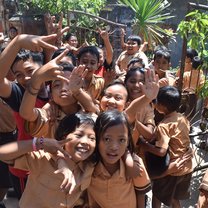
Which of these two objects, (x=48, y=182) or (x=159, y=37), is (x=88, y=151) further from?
(x=159, y=37)

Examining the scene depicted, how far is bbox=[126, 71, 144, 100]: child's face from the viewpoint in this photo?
2.44 metres

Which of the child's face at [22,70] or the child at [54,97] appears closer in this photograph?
the child at [54,97]

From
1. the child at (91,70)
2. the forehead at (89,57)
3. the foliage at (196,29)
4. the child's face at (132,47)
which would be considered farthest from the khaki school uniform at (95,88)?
the child's face at (132,47)

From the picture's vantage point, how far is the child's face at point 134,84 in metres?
2.44

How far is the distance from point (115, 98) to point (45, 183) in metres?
0.81

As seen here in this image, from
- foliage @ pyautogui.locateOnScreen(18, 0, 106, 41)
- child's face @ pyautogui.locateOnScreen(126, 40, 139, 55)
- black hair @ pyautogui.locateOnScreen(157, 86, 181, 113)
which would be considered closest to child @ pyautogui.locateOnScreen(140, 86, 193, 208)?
black hair @ pyautogui.locateOnScreen(157, 86, 181, 113)

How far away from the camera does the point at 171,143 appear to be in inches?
96.6

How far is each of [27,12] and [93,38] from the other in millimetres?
1583

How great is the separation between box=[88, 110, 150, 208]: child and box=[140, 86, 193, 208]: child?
1.65ft

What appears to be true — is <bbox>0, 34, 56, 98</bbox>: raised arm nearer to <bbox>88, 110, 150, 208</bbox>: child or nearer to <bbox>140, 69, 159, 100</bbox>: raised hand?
<bbox>88, 110, 150, 208</bbox>: child

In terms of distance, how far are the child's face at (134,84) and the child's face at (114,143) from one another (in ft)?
2.30

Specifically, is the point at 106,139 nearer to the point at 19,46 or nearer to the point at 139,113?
the point at 139,113

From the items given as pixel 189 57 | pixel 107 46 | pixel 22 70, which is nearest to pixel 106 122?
pixel 22 70

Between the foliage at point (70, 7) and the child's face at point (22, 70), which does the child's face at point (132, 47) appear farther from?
the child's face at point (22, 70)
